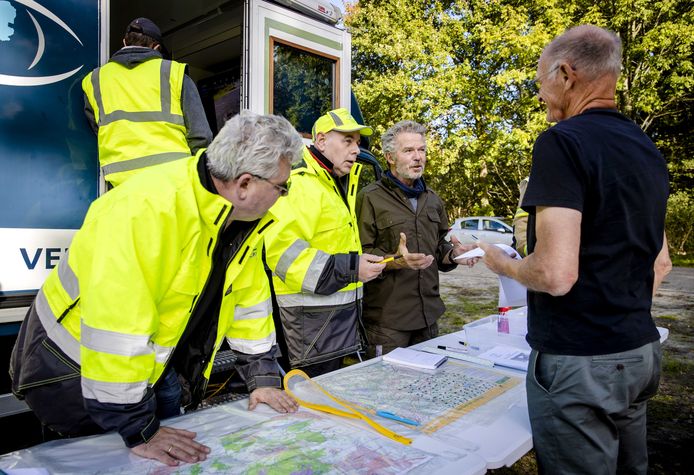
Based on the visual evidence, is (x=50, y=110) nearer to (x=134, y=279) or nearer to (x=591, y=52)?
(x=134, y=279)

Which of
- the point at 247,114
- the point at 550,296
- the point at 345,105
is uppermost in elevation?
the point at 345,105

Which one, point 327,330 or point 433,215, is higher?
point 433,215

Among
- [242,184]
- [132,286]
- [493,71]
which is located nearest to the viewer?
[132,286]

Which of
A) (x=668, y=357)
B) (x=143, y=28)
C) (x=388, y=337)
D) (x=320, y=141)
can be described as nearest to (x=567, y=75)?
(x=320, y=141)

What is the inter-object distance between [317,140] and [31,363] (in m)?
1.70

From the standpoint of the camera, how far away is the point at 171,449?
131 cm

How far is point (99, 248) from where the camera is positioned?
1.26 metres

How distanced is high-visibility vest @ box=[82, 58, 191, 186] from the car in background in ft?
40.3

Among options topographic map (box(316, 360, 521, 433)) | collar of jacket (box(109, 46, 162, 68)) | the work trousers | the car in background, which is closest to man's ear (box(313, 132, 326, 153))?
collar of jacket (box(109, 46, 162, 68))

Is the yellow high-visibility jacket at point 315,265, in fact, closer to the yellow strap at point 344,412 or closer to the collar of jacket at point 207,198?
the yellow strap at point 344,412

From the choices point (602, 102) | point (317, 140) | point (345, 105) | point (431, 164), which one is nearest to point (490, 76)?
point (431, 164)

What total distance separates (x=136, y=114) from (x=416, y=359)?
183cm

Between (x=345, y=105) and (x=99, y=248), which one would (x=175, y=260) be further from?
(x=345, y=105)

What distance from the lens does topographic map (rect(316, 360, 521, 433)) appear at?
5.34 feet
